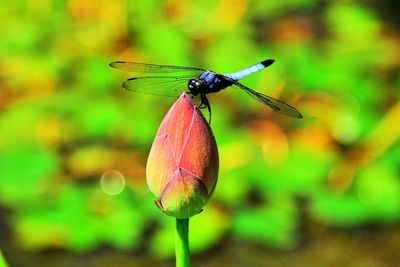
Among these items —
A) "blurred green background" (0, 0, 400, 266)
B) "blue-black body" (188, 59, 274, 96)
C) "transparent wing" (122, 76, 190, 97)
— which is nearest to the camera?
"blue-black body" (188, 59, 274, 96)

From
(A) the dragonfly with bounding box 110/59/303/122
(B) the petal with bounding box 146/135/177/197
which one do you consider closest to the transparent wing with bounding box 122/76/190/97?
(A) the dragonfly with bounding box 110/59/303/122

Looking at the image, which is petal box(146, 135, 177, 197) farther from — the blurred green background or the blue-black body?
the blurred green background

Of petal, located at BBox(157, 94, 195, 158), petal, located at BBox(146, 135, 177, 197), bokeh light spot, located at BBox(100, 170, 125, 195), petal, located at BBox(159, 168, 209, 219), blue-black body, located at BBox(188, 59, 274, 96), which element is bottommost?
petal, located at BBox(159, 168, 209, 219)

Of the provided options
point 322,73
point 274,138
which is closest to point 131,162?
point 274,138

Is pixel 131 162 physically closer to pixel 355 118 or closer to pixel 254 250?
pixel 254 250

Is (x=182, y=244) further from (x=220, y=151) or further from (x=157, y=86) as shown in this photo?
(x=220, y=151)

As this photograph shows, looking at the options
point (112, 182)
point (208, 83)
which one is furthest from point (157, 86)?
point (112, 182)
